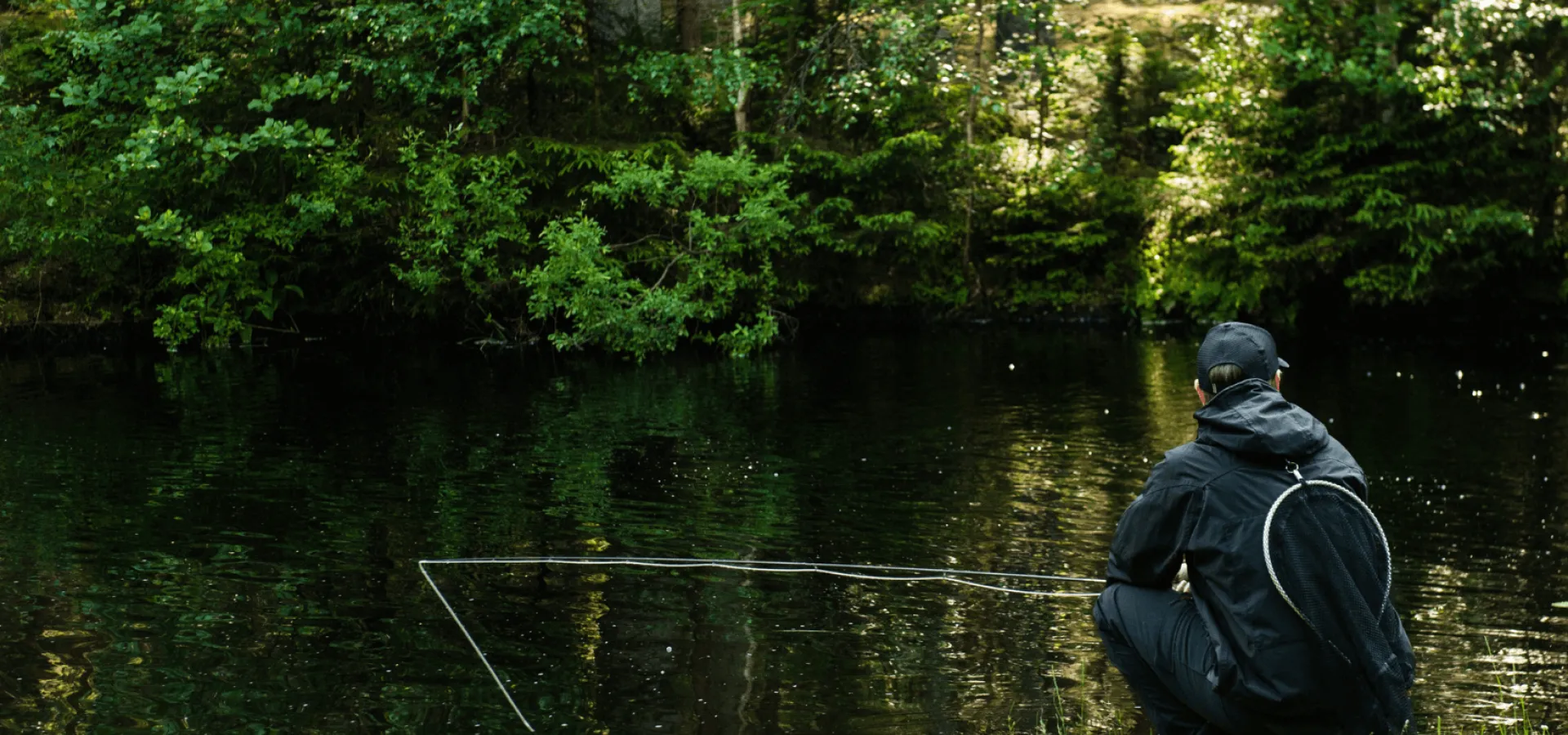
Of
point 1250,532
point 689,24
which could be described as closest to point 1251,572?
point 1250,532

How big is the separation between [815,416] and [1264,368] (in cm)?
1072

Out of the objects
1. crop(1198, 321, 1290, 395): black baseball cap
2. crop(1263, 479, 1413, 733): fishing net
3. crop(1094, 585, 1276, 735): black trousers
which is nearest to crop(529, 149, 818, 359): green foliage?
crop(1094, 585, 1276, 735): black trousers

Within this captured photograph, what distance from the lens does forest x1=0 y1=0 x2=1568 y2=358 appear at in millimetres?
20109

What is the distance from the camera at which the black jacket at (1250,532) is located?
11.3 feet

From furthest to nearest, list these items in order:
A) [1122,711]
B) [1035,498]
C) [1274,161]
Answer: [1274,161] → [1035,498] → [1122,711]

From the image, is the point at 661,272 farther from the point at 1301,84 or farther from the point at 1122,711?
the point at 1122,711

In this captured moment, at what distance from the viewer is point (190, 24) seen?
20562 mm

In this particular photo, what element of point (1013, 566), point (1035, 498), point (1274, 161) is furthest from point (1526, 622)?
point (1274, 161)

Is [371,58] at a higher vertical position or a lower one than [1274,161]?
higher

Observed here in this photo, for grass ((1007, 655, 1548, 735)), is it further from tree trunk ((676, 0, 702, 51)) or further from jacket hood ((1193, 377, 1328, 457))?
tree trunk ((676, 0, 702, 51))

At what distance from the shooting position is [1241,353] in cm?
363

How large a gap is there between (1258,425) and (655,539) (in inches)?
233

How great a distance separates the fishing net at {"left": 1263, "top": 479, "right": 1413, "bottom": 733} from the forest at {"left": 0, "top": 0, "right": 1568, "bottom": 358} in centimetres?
1623

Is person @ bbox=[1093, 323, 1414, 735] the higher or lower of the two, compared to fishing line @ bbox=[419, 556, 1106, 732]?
higher
